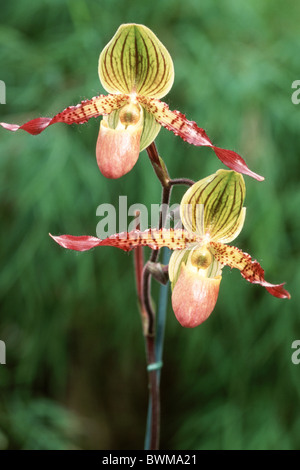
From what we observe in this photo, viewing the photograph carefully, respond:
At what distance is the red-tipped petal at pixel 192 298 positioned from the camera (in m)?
Result: 0.51

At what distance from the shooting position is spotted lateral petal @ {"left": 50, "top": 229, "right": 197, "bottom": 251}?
52cm

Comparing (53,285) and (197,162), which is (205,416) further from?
(197,162)

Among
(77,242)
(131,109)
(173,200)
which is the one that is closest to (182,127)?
(131,109)

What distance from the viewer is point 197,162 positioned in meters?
1.26

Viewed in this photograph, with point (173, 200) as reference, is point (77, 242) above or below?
below

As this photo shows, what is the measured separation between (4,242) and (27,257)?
8 centimetres

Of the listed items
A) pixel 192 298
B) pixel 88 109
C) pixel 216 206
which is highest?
pixel 88 109

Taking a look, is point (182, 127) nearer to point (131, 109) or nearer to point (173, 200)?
point (131, 109)

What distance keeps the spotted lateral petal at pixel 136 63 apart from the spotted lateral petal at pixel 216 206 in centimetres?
12

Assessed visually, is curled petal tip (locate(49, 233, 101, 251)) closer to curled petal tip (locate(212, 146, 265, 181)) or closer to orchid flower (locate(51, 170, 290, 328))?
orchid flower (locate(51, 170, 290, 328))

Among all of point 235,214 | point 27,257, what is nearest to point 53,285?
point 27,257

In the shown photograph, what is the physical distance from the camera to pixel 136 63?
52 centimetres

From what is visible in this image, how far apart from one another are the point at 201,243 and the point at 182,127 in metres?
0.14

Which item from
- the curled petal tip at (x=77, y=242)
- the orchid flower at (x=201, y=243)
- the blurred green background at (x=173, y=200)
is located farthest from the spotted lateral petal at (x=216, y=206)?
the blurred green background at (x=173, y=200)
